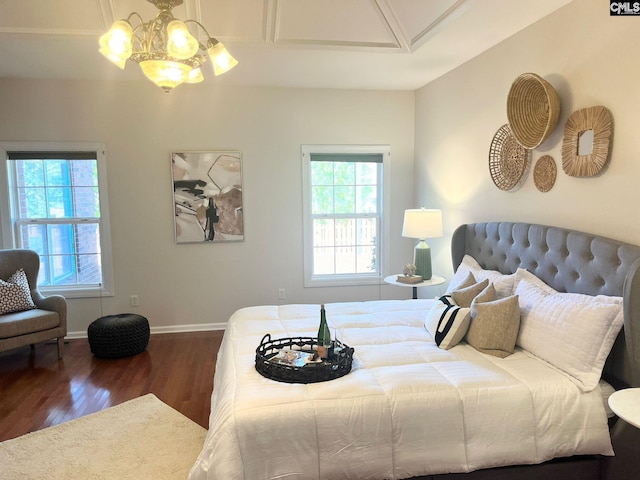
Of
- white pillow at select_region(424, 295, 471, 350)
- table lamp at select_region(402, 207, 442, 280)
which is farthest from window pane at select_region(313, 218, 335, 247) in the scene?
white pillow at select_region(424, 295, 471, 350)

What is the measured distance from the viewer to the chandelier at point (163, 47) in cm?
197

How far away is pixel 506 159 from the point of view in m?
3.23

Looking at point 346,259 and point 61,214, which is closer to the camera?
point 61,214

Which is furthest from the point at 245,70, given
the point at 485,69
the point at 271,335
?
the point at 271,335

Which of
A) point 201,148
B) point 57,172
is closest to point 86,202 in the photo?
point 57,172

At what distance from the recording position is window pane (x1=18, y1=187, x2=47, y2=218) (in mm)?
4316

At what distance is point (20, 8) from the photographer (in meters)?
2.83

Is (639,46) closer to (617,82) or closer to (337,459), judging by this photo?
(617,82)

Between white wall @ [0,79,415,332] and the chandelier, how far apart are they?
7.38ft

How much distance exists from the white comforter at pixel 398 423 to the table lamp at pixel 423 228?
1814 millimetres

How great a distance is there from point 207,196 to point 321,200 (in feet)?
4.13

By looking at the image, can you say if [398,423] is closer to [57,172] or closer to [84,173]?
[84,173]

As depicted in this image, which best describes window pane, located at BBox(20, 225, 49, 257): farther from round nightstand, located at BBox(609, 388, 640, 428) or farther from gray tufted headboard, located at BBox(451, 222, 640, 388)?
round nightstand, located at BBox(609, 388, 640, 428)

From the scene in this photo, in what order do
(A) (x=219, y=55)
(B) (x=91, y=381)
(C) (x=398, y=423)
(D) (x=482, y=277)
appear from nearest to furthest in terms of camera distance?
(C) (x=398, y=423), (A) (x=219, y=55), (D) (x=482, y=277), (B) (x=91, y=381)
